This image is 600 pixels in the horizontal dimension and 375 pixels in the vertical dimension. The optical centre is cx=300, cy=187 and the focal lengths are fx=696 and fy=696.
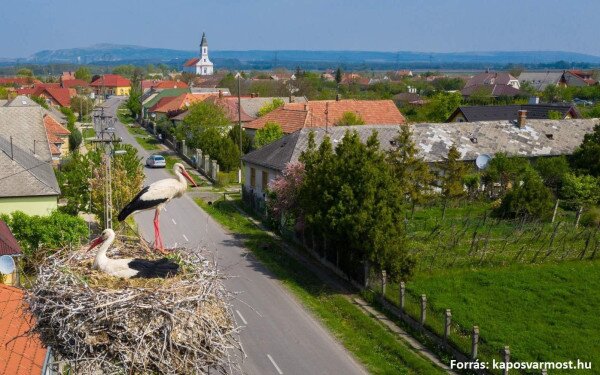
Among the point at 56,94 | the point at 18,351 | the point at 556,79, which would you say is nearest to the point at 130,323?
the point at 18,351

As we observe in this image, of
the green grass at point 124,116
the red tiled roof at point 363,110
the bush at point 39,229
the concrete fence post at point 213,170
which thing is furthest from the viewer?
the green grass at point 124,116

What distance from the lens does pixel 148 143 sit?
65.6 metres

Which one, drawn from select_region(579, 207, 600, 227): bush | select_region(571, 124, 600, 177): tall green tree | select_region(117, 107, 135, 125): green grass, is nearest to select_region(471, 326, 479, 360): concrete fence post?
select_region(579, 207, 600, 227): bush

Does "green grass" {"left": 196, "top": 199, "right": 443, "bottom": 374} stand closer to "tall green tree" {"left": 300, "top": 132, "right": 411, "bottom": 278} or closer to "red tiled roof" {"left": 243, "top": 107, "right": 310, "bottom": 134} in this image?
"tall green tree" {"left": 300, "top": 132, "right": 411, "bottom": 278}

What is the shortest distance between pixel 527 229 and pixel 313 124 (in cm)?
2101

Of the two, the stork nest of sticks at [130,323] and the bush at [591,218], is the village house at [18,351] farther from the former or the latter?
the bush at [591,218]

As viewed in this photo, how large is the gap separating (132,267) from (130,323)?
3.23 feet

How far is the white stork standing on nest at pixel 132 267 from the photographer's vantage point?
8.39 metres

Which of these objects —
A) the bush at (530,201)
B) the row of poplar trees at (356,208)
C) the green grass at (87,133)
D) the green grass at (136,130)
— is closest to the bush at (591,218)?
the bush at (530,201)

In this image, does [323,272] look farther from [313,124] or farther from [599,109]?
[599,109]

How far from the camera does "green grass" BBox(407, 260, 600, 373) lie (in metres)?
16.9

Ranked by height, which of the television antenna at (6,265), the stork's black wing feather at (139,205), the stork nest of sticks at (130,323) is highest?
the stork's black wing feather at (139,205)

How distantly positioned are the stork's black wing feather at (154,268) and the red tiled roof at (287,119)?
37189 mm

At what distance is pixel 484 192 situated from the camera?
35.4 metres
